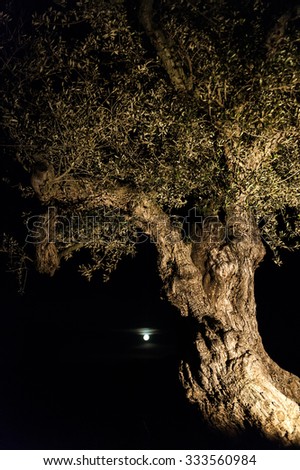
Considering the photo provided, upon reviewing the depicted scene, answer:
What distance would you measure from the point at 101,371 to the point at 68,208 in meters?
9.68

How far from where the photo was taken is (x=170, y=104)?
36.8 feet

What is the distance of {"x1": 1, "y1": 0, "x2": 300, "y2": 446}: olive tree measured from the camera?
10867 mm

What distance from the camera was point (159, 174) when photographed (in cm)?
1140

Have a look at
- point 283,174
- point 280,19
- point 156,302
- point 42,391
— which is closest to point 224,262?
point 283,174

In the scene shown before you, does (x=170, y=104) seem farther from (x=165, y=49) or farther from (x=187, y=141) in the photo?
(x=165, y=49)

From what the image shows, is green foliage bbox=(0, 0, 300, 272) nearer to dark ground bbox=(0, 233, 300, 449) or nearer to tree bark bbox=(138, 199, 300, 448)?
tree bark bbox=(138, 199, 300, 448)

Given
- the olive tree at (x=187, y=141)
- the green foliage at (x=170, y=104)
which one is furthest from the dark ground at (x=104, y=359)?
the green foliage at (x=170, y=104)

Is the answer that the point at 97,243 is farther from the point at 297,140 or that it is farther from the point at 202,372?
the point at 297,140

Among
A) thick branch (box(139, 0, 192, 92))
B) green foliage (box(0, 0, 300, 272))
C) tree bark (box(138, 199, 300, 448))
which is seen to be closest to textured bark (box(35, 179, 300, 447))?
tree bark (box(138, 199, 300, 448))

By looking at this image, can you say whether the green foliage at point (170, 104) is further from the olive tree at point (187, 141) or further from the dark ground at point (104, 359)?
the dark ground at point (104, 359)

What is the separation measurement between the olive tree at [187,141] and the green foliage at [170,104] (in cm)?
3

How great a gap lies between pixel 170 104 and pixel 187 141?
0.82 m

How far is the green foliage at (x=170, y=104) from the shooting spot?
35.5 feet

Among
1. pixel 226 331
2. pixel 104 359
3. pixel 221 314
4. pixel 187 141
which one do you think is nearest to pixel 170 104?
pixel 187 141
